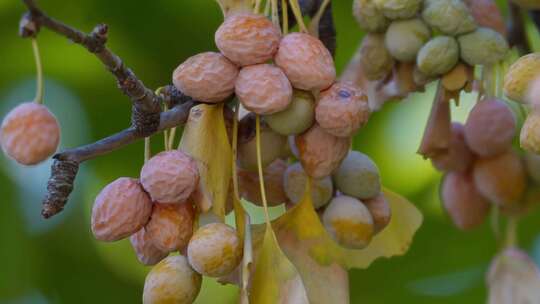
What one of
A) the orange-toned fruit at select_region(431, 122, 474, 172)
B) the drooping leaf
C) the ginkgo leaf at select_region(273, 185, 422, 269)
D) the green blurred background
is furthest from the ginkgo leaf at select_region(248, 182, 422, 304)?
the green blurred background

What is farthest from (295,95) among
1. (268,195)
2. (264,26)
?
(268,195)

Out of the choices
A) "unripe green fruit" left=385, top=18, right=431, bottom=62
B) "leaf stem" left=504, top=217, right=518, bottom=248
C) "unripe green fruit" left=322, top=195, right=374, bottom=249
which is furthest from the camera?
"leaf stem" left=504, top=217, right=518, bottom=248

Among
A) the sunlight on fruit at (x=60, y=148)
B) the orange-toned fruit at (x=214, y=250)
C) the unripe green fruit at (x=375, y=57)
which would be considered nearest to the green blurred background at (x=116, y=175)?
the sunlight on fruit at (x=60, y=148)

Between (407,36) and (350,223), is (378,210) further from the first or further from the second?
(407,36)

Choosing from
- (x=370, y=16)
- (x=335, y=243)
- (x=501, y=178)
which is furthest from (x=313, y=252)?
(x=501, y=178)

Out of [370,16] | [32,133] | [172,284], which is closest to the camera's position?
[32,133]

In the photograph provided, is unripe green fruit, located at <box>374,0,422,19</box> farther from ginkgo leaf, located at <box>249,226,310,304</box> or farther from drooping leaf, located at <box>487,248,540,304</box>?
drooping leaf, located at <box>487,248,540,304</box>

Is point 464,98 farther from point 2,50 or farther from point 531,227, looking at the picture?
point 2,50

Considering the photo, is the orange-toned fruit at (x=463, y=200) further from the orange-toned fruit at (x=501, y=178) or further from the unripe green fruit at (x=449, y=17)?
the unripe green fruit at (x=449, y=17)
